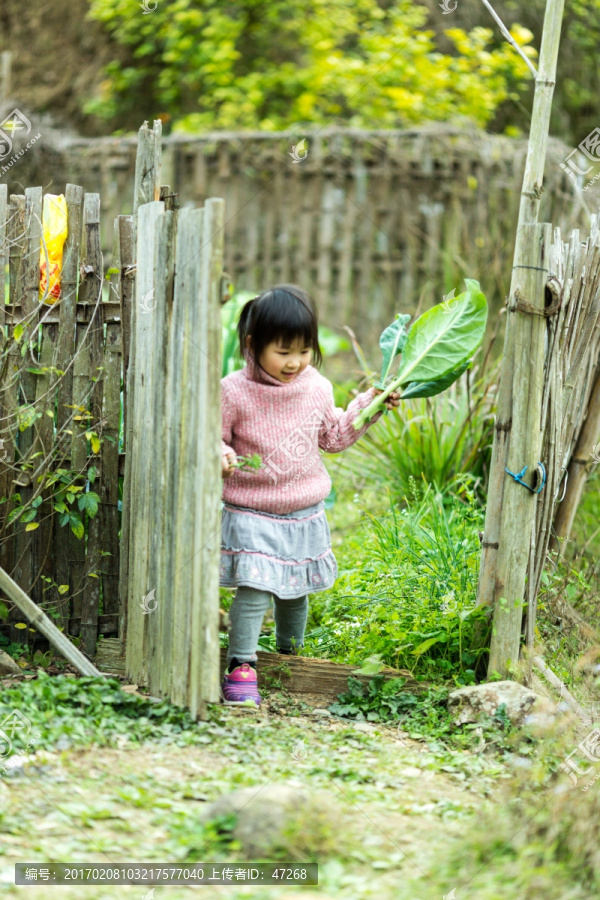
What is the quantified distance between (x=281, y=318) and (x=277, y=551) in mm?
859

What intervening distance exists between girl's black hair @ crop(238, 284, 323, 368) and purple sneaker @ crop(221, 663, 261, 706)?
1.16 metres

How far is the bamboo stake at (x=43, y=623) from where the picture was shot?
10.2 ft

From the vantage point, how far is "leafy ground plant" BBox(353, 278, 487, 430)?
11.1ft

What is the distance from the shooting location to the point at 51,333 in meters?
A: 3.52

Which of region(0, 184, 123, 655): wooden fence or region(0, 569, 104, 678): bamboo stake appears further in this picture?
region(0, 184, 123, 655): wooden fence

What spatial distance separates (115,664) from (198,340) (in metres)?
1.43

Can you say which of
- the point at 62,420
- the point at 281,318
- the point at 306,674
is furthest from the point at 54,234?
the point at 306,674

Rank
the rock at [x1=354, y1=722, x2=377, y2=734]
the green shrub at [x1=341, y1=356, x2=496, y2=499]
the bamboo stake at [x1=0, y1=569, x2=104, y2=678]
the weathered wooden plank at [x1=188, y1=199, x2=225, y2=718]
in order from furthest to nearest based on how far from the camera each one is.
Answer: the green shrub at [x1=341, y1=356, x2=496, y2=499] < the rock at [x1=354, y1=722, x2=377, y2=734] < the bamboo stake at [x1=0, y1=569, x2=104, y2=678] < the weathered wooden plank at [x1=188, y1=199, x2=225, y2=718]


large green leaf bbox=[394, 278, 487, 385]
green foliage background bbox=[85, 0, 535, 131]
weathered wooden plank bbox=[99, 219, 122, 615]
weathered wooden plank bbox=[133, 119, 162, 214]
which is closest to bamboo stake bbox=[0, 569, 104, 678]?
weathered wooden plank bbox=[99, 219, 122, 615]

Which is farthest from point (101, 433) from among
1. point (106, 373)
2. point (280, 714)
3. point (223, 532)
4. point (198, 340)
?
point (280, 714)

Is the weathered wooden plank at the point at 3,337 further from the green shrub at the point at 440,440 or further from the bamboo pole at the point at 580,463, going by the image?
the bamboo pole at the point at 580,463

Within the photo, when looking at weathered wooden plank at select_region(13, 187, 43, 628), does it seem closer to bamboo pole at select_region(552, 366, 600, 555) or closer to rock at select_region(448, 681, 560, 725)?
rock at select_region(448, 681, 560, 725)

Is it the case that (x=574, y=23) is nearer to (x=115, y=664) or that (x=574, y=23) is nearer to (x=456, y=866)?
(x=115, y=664)

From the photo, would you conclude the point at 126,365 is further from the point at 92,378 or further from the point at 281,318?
the point at 281,318
